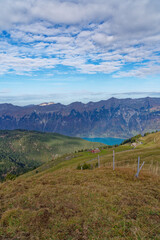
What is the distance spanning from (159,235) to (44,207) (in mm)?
7822

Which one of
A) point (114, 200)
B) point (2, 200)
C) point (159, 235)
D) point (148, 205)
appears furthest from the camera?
point (2, 200)

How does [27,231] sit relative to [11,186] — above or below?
above

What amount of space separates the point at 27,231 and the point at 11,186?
9461mm

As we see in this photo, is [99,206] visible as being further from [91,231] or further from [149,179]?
[149,179]

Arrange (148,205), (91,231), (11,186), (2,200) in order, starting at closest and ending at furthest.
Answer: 1. (91,231)
2. (148,205)
3. (2,200)
4. (11,186)

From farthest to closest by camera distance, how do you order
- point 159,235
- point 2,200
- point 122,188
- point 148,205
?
point 122,188, point 2,200, point 148,205, point 159,235

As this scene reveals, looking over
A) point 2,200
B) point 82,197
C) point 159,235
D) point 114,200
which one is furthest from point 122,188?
point 2,200

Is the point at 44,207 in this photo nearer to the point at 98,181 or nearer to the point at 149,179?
the point at 98,181

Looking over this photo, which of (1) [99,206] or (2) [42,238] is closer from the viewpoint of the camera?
(2) [42,238]

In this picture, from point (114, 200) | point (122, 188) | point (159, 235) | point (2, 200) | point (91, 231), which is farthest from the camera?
point (122, 188)

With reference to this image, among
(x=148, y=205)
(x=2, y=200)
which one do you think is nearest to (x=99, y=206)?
(x=148, y=205)

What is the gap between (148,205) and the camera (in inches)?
443

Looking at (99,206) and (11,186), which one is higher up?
(99,206)

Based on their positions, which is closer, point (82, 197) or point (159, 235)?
point (159, 235)
